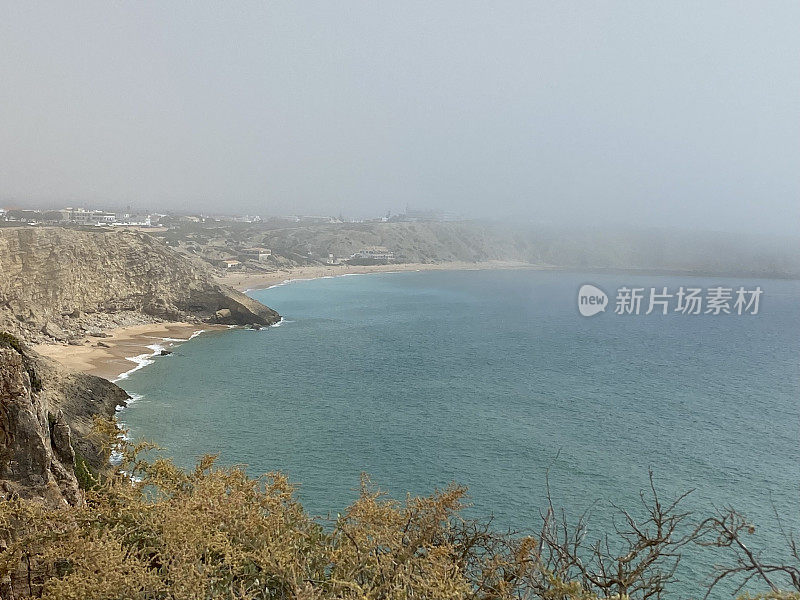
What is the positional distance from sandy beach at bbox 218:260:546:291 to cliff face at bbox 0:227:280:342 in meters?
23.3

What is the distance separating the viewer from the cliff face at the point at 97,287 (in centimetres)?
3984

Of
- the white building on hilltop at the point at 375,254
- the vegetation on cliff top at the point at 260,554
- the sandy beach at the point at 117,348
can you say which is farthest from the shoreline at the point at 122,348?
the white building on hilltop at the point at 375,254

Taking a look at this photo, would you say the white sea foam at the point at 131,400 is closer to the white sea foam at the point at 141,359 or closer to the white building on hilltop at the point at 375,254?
the white sea foam at the point at 141,359

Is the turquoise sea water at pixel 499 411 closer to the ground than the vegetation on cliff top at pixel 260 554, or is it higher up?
closer to the ground

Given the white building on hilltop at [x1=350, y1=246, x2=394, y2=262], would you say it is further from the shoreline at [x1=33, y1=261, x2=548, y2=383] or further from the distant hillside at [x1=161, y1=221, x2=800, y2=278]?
the shoreline at [x1=33, y1=261, x2=548, y2=383]

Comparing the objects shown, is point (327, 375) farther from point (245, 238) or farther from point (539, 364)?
point (245, 238)

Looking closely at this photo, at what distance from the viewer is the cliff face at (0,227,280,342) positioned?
3984 centimetres

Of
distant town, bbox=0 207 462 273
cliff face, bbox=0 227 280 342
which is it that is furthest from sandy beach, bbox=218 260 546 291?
cliff face, bbox=0 227 280 342

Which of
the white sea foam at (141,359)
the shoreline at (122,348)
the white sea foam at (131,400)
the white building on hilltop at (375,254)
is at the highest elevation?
the white building on hilltop at (375,254)

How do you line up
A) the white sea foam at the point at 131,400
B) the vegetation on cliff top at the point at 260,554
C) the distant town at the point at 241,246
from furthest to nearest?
the distant town at the point at 241,246 → the white sea foam at the point at 131,400 → the vegetation on cliff top at the point at 260,554

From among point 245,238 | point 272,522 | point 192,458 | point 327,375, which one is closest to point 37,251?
point 327,375

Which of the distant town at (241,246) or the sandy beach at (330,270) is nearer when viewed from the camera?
the sandy beach at (330,270)

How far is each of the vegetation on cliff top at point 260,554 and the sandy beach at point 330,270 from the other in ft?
236

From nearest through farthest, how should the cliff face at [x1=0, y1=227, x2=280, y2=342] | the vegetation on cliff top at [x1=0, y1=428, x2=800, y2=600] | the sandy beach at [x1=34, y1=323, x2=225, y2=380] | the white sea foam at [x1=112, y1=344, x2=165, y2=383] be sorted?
the vegetation on cliff top at [x1=0, y1=428, x2=800, y2=600]
the white sea foam at [x1=112, y1=344, x2=165, y2=383]
the sandy beach at [x1=34, y1=323, x2=225, y2=380]
the cliff face at [x1=0, y1=227, x2=280, y2=342]
